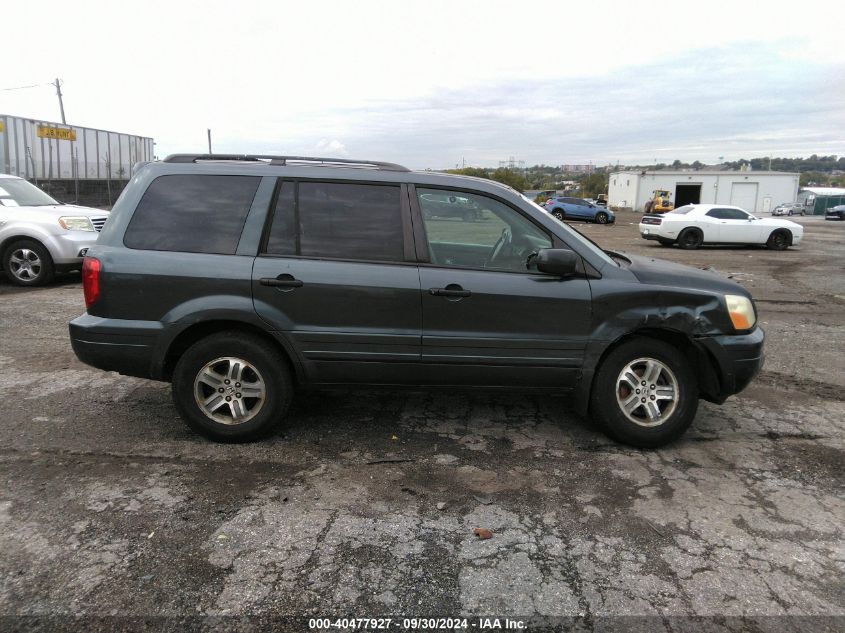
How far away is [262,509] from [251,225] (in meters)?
1.79

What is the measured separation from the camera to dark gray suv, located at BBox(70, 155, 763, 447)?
3971 mm

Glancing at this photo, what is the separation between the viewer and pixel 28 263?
32.2 ft

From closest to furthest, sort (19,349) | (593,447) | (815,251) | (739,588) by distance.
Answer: (739,588) < (593,447) < (19,349) < (815,251)

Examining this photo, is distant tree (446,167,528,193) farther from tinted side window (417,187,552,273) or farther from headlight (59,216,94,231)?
headlight (59,216,94,231)

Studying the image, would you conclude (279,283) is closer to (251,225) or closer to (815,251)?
(251,225)

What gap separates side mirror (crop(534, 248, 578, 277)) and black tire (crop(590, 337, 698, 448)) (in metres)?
0.65

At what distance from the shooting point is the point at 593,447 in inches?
165

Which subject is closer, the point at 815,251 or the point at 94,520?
the point at 94,520

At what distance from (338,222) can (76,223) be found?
7754mm

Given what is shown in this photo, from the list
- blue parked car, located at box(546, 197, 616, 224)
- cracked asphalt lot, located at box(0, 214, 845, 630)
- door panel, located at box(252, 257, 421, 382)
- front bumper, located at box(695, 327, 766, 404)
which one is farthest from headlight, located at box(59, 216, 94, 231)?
blue parked car, located at box(546, 197, 616, 224)

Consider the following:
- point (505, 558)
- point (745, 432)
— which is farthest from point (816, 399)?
point (505, 558)

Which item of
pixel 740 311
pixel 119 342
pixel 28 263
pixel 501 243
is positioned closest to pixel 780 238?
pixel 740 311

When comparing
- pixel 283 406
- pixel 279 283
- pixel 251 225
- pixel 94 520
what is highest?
pixel 251 225

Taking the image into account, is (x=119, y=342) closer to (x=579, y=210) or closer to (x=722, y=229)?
(x=722, y=229)
